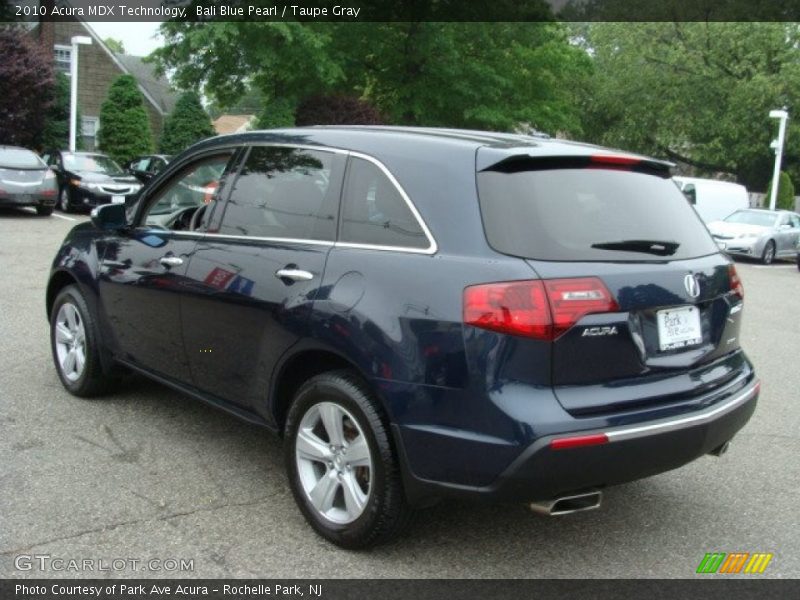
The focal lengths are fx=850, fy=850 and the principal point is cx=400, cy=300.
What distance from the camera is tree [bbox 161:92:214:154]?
34.2 meters

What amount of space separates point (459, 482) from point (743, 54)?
41.9m

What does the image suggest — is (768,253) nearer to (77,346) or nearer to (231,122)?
(77,346)

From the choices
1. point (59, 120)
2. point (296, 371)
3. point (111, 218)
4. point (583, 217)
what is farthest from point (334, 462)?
point (59, 120)

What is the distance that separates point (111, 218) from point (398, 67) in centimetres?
2604

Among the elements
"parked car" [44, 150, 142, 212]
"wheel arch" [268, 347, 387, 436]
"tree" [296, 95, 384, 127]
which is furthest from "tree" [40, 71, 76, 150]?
"wheel arch" [268, 347, 387, 436]

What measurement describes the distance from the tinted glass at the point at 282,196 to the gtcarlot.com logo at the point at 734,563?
2.11 m

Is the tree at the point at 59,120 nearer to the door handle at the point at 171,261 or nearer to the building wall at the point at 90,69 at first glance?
the building wall at the point at 90,69

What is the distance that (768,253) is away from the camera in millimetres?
21078

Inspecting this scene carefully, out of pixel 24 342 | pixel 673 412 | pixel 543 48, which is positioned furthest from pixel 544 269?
pixel 543 48

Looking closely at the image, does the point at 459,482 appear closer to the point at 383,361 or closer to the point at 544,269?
the point at 383,361

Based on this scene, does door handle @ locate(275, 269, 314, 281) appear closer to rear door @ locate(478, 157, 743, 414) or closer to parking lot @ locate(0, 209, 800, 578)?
rear door @ locate(478, 157, 743, 414)

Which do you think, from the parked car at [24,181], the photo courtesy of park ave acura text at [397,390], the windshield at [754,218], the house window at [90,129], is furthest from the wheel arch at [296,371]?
the house window at [90,129]

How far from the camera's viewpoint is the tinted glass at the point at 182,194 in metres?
4.73

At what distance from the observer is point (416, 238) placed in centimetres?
335
